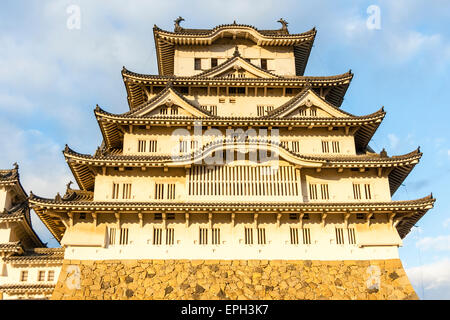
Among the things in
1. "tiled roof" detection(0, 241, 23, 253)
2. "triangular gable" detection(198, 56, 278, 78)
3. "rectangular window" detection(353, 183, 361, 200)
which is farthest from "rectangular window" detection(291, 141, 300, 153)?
"tiled roof" detection(0, 241, 23, 253)

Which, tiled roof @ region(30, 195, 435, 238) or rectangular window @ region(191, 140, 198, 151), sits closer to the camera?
tiled roof @ region(30, 195, 435, 238)

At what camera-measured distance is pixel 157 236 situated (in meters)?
28.7

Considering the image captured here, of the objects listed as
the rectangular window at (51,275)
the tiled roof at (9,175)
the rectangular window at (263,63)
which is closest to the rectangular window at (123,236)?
the rectangular window at (51,275)

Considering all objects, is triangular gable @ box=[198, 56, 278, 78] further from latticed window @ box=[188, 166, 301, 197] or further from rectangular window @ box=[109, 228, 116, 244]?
rectangular window @ box=[109, 228, 116, 244]

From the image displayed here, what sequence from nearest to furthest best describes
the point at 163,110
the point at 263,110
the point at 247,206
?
the point at 247,206 → the point at 163,110 → the point at 263,110

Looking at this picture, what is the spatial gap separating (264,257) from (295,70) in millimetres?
17998

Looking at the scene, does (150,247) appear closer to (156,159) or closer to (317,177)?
(156,159)

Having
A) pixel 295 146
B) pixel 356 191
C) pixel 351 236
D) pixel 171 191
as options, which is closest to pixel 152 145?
pixel 171 191

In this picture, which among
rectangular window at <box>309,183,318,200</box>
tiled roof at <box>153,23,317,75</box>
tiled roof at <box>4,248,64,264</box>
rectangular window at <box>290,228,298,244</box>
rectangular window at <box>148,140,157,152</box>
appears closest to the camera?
rectangular window at <box>290,228,298,244</box>

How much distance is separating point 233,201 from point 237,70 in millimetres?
11429

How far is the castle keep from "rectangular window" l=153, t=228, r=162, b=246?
0.08m

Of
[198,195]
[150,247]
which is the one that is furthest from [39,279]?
[198,195]

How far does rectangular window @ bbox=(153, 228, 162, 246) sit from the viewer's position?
28.5m

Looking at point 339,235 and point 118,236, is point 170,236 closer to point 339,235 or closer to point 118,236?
point 118,236
